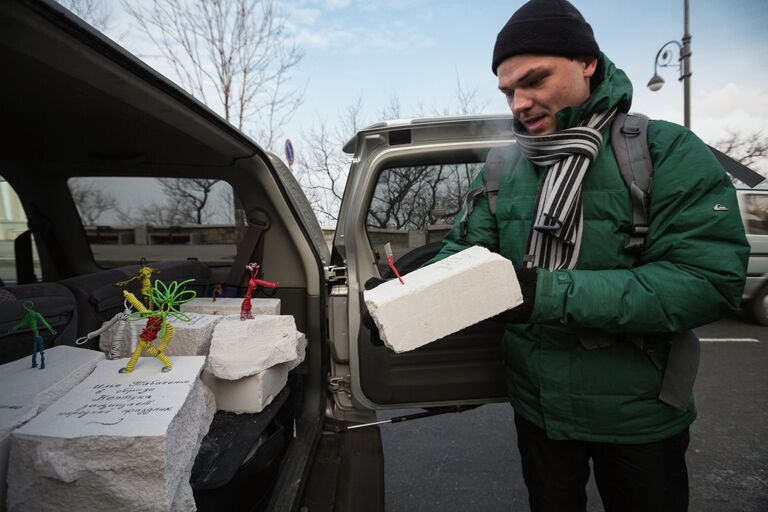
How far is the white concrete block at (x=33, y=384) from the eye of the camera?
3.19 feet

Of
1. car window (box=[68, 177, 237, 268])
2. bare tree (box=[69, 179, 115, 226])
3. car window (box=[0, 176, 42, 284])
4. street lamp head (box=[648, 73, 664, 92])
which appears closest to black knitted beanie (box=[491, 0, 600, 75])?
car window (box=[68, 177, 237, 268])

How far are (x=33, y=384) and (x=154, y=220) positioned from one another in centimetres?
203

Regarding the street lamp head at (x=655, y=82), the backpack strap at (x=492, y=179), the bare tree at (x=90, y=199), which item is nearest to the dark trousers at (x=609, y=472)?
the backpack strap at (x=492, y=179)

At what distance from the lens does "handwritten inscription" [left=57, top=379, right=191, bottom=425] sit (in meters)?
1.05

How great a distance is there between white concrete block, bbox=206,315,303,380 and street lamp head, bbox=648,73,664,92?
12.8 meters

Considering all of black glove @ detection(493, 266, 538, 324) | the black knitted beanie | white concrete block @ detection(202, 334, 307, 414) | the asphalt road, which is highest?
the black knitted beanie

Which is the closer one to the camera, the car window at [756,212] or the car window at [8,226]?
the car window at [8,226]

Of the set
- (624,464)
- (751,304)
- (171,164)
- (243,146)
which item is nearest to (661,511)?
(624,464)

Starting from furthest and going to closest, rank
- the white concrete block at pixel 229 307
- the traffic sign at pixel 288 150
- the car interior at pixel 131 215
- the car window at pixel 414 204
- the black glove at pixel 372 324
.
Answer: the traffic sign at pixel 288 150
the car window at pixel 414 204
the white concrete block at pixel 229 307
the black glove at pixel 372 324
the car interior at pixel 131 215

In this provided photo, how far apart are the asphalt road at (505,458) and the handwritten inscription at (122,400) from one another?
184cm

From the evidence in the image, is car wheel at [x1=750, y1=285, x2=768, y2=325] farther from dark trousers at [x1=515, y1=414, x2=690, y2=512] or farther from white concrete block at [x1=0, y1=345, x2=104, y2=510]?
white concrete block at [x1=0, y1=345, x2=104, y2=510]

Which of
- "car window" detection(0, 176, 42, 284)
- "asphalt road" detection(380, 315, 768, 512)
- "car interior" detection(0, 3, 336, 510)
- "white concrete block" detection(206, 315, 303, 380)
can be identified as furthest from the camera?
"car window" detection(0, 176, 42, 284)

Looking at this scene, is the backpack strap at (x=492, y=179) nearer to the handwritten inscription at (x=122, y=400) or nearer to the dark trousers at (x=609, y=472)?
the dark trousers at (x=609, y=472)

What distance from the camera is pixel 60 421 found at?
1.02 meters
